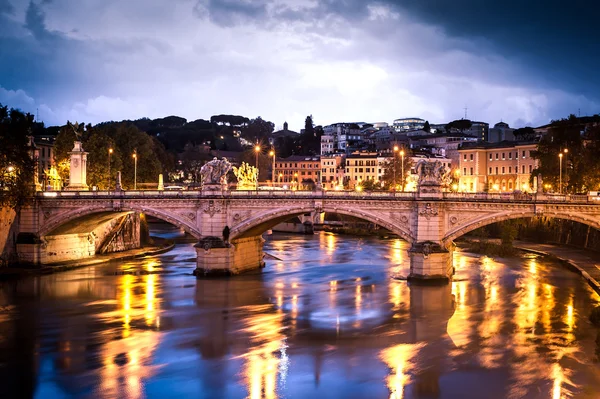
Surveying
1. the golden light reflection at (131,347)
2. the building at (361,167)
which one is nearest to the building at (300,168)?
the building at (361,167)

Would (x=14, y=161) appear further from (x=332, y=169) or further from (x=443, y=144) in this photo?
(x=443, y=144)

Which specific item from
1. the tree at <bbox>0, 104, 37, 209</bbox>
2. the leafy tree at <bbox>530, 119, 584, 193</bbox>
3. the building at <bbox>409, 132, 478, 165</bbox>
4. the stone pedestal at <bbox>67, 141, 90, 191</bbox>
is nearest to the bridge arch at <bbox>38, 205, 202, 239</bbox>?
the tree at <bbox>0, 104, 37, 209</bbox>

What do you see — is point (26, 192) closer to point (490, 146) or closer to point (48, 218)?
point (48, 218)

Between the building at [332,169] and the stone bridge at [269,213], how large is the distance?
82.0 meters

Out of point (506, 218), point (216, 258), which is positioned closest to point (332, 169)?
point (216, 258)

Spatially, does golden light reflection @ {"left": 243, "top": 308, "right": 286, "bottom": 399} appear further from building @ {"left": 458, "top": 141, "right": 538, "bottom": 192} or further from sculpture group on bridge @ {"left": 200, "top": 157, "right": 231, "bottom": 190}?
building @ {"left": 458, "top": 141, "right": 538, "bottom": 192}

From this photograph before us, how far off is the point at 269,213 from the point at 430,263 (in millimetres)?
12048

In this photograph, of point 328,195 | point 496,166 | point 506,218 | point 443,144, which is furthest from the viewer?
point 443,144

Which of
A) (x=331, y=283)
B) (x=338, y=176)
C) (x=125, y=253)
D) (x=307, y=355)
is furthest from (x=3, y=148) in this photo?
(x=338, y=176)

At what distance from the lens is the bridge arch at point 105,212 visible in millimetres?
54266

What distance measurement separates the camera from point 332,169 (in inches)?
5595

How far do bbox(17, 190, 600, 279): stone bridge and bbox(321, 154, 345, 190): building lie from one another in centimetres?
8202

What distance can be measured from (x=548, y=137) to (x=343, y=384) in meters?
56.5

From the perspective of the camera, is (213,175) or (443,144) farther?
(443,144)
